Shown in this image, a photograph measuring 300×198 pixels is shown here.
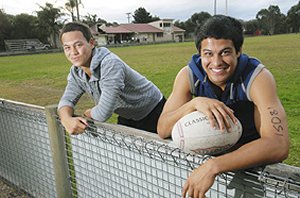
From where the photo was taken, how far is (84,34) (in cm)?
296

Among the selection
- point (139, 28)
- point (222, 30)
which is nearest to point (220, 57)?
point (222, 30)

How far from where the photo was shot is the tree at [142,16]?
106750mm

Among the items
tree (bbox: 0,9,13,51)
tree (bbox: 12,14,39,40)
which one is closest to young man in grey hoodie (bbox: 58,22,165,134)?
tree (bbox: 0,9,13,51)

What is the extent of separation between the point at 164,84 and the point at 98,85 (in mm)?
8508

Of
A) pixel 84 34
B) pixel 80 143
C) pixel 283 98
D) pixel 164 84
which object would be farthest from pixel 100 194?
pixel 164 84

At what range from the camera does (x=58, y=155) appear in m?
3.21

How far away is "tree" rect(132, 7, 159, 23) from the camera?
107m

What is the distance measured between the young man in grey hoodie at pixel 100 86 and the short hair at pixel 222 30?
3.51ft

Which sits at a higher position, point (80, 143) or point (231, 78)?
point (231, 78)

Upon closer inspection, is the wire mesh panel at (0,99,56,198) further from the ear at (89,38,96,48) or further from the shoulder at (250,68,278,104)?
the shoulder at (250,68,278,104)

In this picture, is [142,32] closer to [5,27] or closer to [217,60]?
[5,27]

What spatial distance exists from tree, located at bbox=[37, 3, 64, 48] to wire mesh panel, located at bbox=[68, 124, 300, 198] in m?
68.4

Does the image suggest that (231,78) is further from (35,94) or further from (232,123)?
(35,94)

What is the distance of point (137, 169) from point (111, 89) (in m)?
0.66
